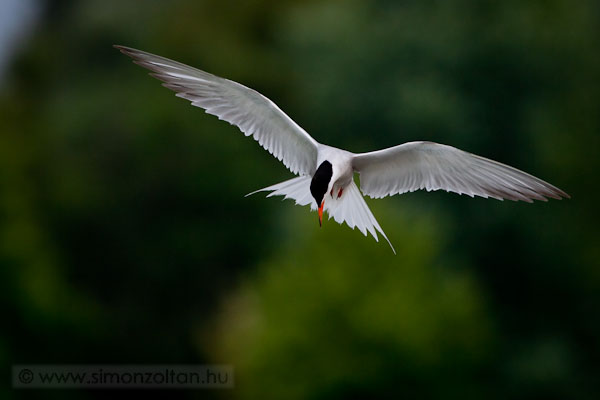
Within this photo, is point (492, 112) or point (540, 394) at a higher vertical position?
point (492, 112)

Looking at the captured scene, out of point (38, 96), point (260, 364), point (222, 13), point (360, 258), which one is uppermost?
point (222, 13)

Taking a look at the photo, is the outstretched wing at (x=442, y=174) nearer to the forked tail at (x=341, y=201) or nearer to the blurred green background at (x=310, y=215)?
the forked tail at (x=341, y=201)

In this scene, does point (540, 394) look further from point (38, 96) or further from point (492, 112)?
point (38, 96)

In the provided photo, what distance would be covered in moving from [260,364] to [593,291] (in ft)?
33.8

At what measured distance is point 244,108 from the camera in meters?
7.36

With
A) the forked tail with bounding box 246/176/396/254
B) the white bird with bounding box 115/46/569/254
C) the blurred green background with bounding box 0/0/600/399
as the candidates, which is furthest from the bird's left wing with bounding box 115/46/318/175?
the blurred green background with bounding box 0/0/600/399

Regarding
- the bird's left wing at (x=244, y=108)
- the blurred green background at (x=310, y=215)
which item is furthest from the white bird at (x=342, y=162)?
the blurred green background at (x=310, y=215)

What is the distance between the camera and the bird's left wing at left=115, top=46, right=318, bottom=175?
710cm

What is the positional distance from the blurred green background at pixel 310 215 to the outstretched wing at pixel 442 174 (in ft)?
36.3

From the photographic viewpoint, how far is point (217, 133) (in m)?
31.5

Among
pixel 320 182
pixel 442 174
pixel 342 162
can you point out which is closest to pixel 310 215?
pixel 442 174

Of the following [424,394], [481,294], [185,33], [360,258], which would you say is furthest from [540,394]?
[185,33]

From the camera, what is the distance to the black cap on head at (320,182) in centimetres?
672

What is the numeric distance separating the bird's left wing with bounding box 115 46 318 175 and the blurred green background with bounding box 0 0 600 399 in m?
11.1
